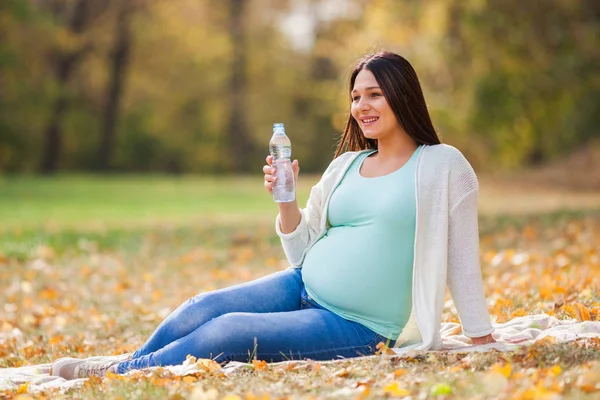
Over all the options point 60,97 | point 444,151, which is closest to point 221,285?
point 444,151

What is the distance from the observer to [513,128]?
18922 millimetres

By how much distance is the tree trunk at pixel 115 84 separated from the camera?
112 feet

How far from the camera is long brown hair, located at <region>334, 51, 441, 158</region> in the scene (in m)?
4.06

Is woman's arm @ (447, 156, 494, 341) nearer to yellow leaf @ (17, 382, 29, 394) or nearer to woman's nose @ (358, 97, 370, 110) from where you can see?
woman's nose @ (358, 97, 370, 110)

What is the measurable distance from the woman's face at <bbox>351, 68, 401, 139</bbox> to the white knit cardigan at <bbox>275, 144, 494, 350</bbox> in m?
0.28

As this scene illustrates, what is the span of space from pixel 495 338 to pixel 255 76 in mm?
37179

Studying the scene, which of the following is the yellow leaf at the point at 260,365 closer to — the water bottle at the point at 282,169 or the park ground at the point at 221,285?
the park ground at the point at 221,285

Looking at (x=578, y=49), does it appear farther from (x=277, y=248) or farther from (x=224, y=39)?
(x=224, y=39)

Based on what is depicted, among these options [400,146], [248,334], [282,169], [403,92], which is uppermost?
[403,92]

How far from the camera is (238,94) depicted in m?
39.1

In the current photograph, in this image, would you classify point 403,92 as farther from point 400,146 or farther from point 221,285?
point 221,285

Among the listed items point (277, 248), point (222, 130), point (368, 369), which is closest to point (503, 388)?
point (368, 369)

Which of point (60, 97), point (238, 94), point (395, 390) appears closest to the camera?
point (395, 390)

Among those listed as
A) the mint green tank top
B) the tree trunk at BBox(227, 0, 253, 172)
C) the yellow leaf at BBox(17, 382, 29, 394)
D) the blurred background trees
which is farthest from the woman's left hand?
the tree trunk at BBox(227, 0, 253, 172)
